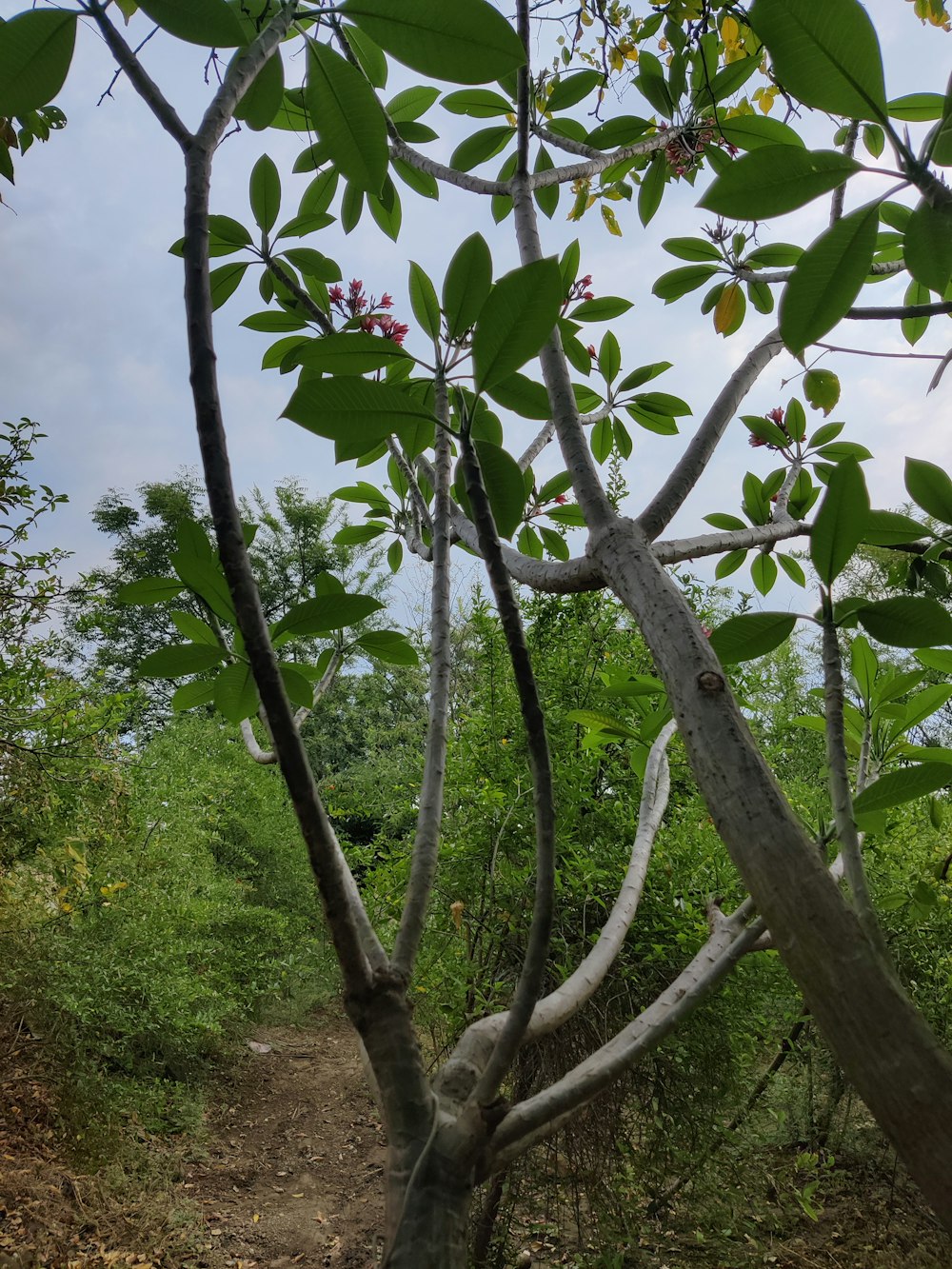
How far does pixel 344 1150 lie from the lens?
12.4 feet

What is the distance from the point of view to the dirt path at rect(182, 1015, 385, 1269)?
111 inches

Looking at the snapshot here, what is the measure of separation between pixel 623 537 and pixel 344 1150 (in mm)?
4308

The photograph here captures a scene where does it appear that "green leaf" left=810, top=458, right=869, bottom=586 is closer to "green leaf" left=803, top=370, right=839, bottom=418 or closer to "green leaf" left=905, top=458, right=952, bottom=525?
"green leaf" left=905, top=458, right=952, bottom=525

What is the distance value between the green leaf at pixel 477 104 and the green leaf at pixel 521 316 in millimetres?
852

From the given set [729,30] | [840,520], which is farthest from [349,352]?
[729,30]

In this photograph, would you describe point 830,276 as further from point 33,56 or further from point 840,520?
point 33,56

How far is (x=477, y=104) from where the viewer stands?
1172 mm

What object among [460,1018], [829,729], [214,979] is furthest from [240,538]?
[214,979]

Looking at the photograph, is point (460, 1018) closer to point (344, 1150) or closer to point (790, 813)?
point (790, 813)

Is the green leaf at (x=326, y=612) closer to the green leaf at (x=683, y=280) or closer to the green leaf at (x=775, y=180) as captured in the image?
the green leaf at (x=775, y=180)

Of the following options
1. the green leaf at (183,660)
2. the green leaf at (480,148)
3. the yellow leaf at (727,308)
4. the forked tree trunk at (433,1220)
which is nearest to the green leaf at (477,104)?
the green leaf at (480,148)

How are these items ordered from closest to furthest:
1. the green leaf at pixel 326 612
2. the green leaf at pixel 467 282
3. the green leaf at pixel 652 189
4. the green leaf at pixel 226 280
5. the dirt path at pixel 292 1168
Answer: the green leaf at pixel 467 282
the green leaf at pixel 326 612
the green leaf at pixel 226 280
the green leaf at pixel 652 189
the dirt path at pixel 292 1168

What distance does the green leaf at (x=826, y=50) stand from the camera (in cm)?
46

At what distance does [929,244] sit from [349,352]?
1.50ft
